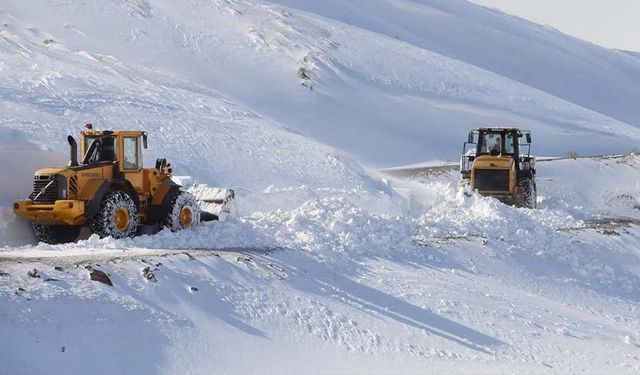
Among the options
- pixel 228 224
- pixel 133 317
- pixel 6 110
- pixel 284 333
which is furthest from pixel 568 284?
pixel 6 110

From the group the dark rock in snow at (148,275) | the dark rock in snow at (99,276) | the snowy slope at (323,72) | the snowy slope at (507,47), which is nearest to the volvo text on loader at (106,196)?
the dark rock in snow at (148,275)

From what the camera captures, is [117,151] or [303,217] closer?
[117,151]

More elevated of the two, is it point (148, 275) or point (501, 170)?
point (501, 170)

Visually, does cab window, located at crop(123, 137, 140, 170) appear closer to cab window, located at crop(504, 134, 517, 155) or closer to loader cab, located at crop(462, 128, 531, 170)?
loader cab, located at crop(462, 128, 531, 170)

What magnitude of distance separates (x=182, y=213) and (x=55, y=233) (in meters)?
2.38

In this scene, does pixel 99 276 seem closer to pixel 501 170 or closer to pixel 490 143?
pixel 501 170

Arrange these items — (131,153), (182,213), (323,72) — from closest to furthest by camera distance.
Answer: (131,153) < (182,213) < (323,72)

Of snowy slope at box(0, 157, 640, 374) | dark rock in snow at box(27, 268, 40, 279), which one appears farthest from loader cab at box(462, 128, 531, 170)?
dark rock in snow at box(27, 268, 40, 279)

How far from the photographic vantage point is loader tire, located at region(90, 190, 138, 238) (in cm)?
1708

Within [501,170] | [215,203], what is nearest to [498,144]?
[501,170]

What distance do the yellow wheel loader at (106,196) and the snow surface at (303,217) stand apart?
1.92ft

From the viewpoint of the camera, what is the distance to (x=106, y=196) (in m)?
17.4

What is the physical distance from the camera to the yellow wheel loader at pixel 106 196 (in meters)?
17.0

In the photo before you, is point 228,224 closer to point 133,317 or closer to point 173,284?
point 173,284
